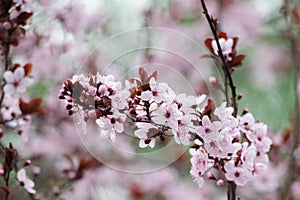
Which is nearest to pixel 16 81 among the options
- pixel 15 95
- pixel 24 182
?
pixel 15 95

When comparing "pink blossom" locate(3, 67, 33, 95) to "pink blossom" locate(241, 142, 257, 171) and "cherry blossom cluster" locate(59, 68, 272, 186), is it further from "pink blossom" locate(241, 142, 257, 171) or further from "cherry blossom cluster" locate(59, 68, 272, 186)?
"pink blossom" locate(241, 142, 257, 171)

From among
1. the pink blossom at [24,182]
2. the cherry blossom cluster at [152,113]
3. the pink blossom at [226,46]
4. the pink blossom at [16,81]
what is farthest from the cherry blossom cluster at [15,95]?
the pink blossom at [226,46]

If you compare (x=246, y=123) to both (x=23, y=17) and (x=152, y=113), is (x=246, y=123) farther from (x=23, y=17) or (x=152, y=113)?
(x=23, y=17)

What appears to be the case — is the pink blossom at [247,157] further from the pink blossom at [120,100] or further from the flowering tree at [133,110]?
the pink blossom at [120,100]

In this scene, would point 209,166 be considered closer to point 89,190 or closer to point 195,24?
point 89,190

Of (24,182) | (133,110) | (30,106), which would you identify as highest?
(133,110)

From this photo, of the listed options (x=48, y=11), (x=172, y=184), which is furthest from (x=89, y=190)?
(x=48, y=11)

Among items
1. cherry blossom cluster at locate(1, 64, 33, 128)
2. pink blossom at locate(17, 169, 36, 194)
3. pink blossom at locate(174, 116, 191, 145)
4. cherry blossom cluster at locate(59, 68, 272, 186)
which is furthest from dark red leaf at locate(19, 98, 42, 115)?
pink blossom at locate(174, 116, 191, 145)
